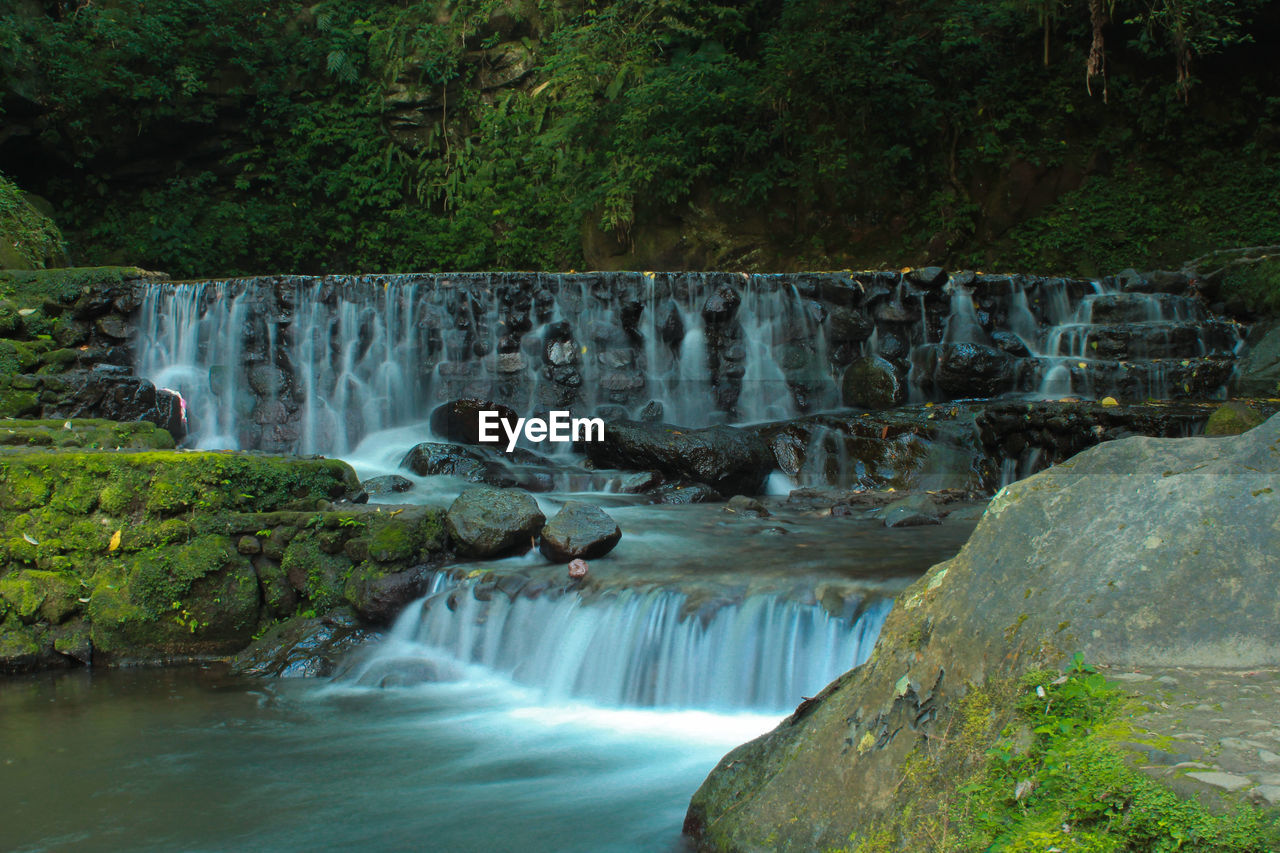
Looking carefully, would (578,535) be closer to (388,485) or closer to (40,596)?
(388,485)

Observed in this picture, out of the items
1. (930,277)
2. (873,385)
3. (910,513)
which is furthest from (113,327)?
(930,277)

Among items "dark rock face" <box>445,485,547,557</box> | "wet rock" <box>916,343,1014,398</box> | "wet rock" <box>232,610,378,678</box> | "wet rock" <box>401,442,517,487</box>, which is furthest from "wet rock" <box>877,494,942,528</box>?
"wet rock" <box>232,610,378,678</box>

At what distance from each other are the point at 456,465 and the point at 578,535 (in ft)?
12.0

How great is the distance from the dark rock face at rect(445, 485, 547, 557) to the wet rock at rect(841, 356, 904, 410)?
618 centimetres

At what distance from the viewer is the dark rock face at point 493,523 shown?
6.68 metres

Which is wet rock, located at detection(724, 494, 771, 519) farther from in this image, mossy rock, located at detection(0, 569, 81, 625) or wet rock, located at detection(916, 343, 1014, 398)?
mossy rock, located at detection(0, 569, 81, 625)

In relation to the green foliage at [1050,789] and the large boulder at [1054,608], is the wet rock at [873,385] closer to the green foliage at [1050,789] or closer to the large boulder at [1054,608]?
the large boulder at [1054,608]

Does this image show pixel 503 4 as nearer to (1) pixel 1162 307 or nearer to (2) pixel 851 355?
(2) pixel 851 355

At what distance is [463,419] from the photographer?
11.4m

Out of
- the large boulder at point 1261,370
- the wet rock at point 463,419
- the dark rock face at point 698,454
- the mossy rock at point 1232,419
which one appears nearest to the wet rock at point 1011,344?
the large boulder at point 1261,370

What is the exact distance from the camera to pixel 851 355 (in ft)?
42.4

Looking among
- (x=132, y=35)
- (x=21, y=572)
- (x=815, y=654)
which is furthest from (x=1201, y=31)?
(x=132, y=35)

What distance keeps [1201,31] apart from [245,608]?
634 inches

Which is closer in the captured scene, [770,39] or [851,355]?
[851,355]
